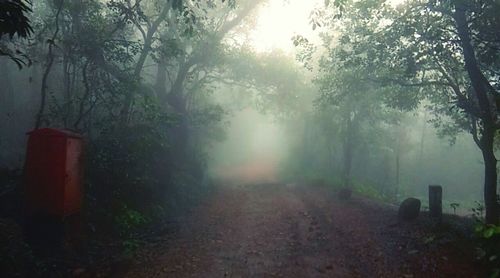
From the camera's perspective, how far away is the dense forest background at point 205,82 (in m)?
11.1

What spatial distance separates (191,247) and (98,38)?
7620mm

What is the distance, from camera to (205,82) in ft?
78.8

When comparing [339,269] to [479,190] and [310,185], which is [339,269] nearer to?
[310,185]

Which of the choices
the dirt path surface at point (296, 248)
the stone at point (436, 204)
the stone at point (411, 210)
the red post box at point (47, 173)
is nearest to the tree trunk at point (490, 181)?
the stone at point (436, 204)

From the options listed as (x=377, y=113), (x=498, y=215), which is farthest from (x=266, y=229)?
(x=377, y=113)

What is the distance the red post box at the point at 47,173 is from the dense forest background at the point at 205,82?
200 cm

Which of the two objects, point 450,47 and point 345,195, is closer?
point 450,47

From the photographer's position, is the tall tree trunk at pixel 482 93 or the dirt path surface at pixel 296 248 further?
the tall tree trunk at pixel 482 93

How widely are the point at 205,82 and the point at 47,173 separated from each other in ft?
55.8

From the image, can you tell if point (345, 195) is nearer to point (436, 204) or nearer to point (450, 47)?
point (436, 204)

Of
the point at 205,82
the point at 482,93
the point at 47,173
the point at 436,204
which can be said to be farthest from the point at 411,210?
the point at 205,82

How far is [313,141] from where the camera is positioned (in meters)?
37.9

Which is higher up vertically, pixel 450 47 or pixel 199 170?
pixel 450 47

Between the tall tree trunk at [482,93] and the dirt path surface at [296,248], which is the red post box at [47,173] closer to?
the dirt path surface at [296,248]
